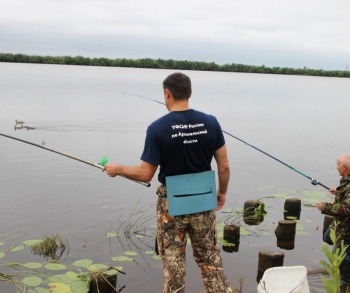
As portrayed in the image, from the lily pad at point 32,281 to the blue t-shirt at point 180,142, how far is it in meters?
3.12

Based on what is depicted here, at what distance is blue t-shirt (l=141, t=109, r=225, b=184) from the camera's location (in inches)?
158

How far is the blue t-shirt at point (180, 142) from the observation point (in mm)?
4008

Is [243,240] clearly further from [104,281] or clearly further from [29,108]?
[29,108]

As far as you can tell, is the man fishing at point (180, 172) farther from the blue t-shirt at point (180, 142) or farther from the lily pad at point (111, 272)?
the lily pad at point (111, 272)

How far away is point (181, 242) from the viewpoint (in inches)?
167

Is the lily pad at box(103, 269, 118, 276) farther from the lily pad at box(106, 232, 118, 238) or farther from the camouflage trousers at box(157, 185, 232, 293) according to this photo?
the lily pad at box(106, 232, 118, 238)

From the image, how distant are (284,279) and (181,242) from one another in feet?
5.38

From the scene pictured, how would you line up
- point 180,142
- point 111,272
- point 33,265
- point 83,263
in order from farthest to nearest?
1. point 83,263
2. point 33,265
3. point 111,272
4. point 180,142

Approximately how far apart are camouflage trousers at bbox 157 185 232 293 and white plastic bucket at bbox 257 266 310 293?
1.04m

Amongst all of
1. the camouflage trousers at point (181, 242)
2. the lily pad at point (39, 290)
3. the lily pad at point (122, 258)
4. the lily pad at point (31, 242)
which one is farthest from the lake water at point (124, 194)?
the camouflage trousers at point (181, 242)

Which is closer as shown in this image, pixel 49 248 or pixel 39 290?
pixel 39 290

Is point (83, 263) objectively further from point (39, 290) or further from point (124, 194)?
point (124, 194)

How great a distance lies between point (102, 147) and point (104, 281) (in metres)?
12.9

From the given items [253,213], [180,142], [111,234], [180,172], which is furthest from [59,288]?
[253,213]
